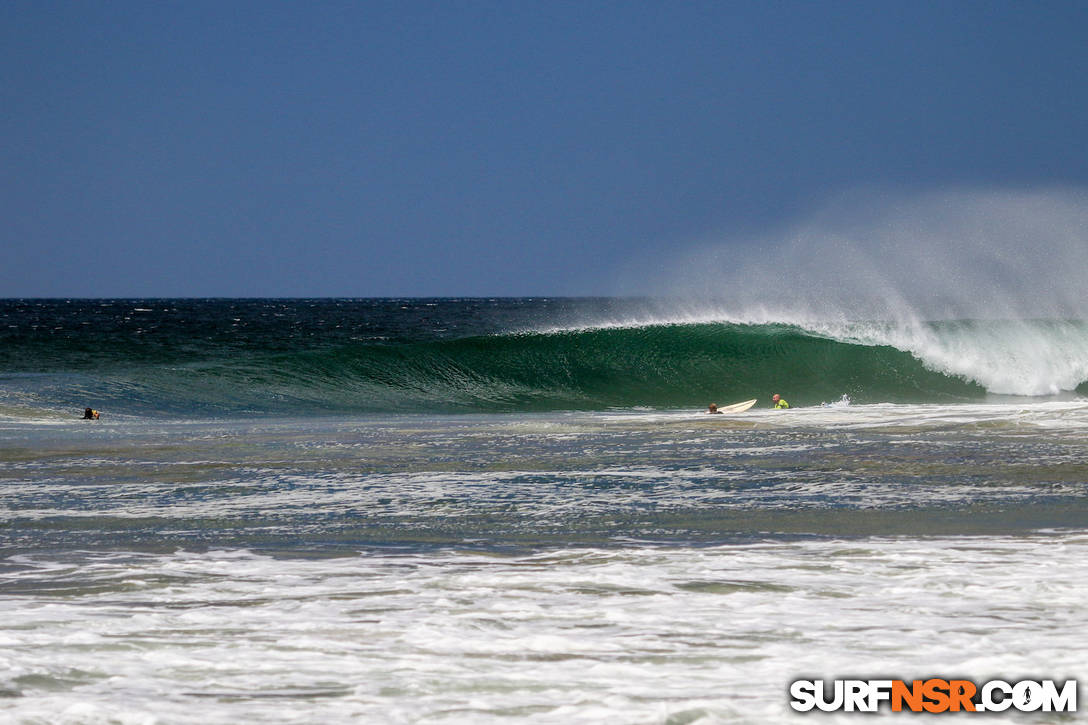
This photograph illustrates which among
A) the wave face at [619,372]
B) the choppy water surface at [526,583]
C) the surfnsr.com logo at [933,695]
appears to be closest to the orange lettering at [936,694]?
the surfnsr.com logo at [933,695]

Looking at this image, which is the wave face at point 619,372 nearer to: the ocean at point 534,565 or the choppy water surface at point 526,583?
the ocean at point 534,565

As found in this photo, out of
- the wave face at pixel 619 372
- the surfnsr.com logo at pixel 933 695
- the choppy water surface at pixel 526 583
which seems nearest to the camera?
the surfnsr.com logo at pixel 933 695

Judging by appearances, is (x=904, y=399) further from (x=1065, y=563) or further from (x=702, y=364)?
(x=1065, y=563)

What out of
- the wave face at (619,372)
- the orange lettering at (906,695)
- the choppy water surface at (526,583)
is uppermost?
the wave face at (619,372)

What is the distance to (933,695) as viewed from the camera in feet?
12.7

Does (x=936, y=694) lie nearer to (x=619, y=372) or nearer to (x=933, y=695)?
(x=933, y=695)

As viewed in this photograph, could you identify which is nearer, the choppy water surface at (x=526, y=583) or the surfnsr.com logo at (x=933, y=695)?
the surfnsr.com logo at (x=933, y=695)

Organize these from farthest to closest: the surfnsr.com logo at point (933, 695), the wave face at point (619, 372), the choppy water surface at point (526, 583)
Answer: the wave face at point (619, 372), the choppy water surface at point (526, 583), the surfnsr.com logo at point (933, 695)

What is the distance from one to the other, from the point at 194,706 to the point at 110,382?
2246 cm

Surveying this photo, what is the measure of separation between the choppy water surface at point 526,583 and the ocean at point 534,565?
2cm

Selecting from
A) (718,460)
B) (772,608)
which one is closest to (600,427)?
(718,460)

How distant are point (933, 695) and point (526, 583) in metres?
2.24

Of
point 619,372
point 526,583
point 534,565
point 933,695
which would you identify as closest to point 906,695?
point 933,695

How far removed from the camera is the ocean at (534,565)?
4.05m
